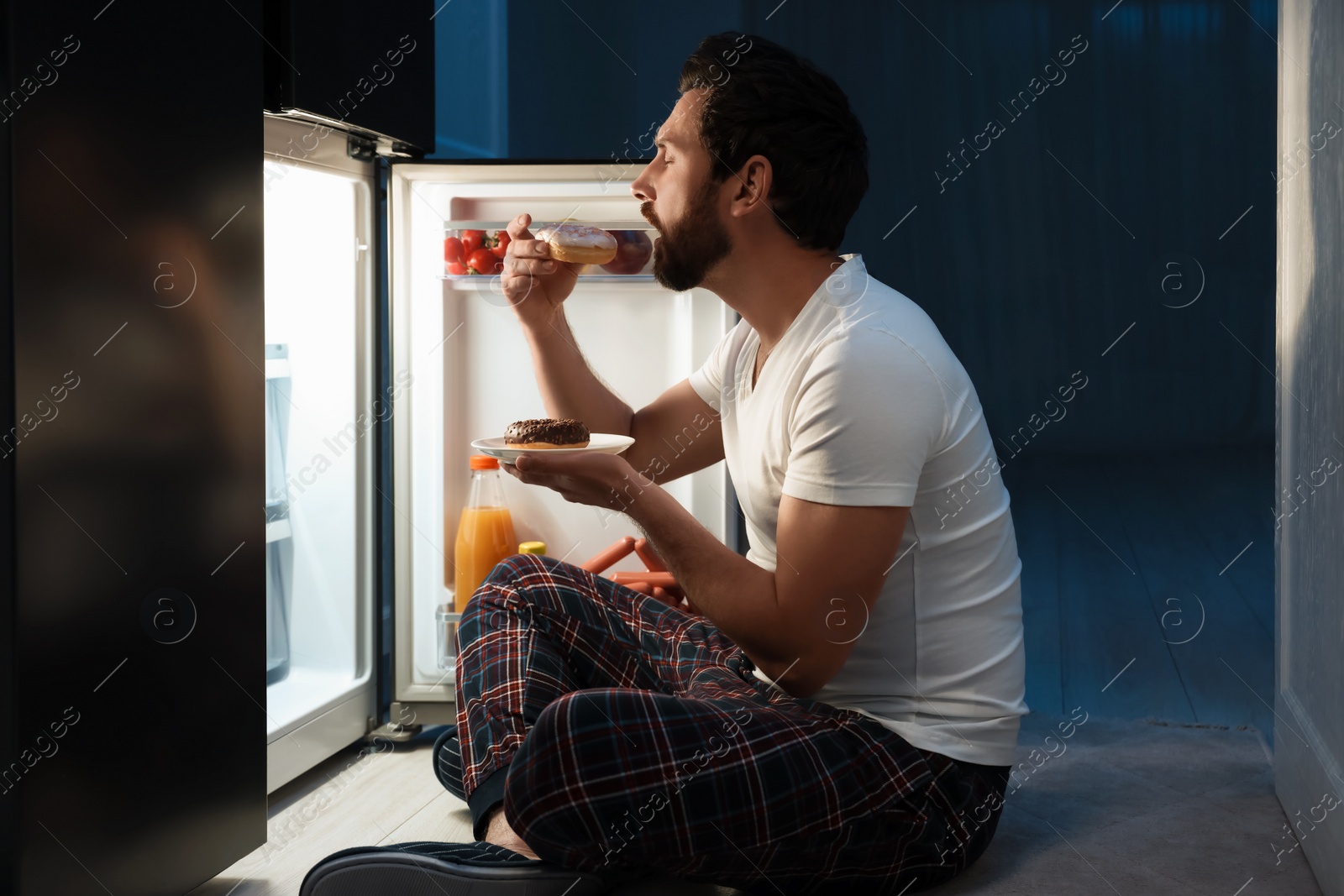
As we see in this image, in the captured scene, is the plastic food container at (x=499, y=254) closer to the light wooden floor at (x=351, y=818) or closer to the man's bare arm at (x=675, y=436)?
the man's bare arm at (x=675, y=436)

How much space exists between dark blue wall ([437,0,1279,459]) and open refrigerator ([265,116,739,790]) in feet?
1.49

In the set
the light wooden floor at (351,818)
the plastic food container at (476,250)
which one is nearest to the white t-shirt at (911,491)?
→ the light wooden floor at (351,818)

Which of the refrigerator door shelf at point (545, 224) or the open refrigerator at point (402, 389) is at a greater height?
the refrigerator door shelf at point (545, 224)

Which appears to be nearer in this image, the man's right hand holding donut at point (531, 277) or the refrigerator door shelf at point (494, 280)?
the man's right hand holding donut at point (531, 277)

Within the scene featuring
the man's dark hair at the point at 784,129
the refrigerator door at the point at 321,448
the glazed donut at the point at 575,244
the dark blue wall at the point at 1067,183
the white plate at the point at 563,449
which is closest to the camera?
the white plate at the point at 563,449

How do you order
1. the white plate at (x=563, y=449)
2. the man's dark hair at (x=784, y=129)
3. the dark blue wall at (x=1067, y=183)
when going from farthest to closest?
the dark blue wall at (x=1067, y=183) < the man's dark hair at (x=784, y=129) < the white plate at (x=563, y=449)

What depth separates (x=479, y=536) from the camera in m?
1.83

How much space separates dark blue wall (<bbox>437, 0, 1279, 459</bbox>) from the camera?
6.49 ft

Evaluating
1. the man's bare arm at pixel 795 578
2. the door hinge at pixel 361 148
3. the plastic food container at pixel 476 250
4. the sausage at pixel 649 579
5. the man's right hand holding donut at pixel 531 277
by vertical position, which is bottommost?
the sausage at pixel 649 579

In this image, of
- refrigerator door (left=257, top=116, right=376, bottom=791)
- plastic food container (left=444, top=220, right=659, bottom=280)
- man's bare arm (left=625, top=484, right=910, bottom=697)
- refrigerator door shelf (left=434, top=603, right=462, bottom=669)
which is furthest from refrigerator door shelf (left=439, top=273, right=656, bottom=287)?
man's bare arm (left=625, top=484, right=910, bottom=697)

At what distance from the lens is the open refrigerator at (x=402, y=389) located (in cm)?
168

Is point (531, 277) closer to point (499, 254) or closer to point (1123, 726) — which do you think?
point (499, 254)

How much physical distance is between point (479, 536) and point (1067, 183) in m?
1.19

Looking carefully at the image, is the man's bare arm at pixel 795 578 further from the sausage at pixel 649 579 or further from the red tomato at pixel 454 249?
the red tomato at pixel 454 249
